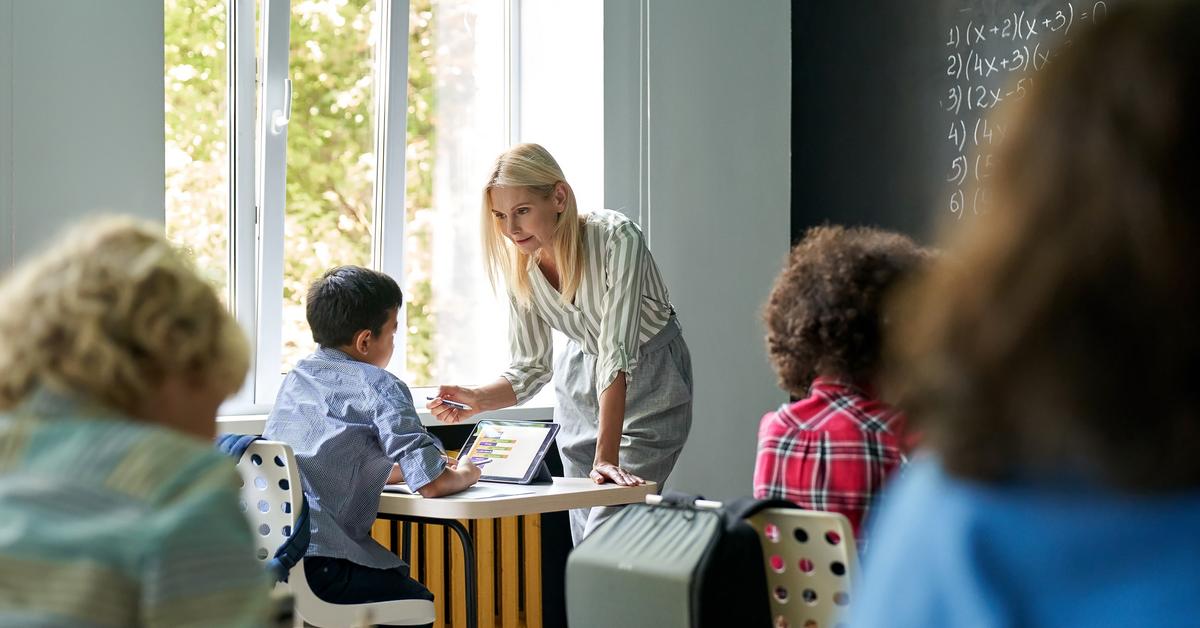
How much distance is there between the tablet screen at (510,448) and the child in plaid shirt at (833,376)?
1.14 m

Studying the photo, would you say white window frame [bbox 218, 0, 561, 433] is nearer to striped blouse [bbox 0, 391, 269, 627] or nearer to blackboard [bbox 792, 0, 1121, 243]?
blackboard [bbox 792, 0, 1121, 243]

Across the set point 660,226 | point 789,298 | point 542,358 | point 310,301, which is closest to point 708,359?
point 660,226

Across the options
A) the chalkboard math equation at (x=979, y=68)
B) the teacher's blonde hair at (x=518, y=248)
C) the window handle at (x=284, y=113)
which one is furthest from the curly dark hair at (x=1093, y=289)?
the window handle at (x=284, y=113)

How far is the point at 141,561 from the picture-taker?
88 centimetres

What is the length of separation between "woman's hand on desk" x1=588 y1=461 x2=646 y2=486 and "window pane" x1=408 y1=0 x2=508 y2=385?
4.63 feet

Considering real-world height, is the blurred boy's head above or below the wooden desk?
above

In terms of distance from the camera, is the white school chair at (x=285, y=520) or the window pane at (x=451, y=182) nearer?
the white school chair at (x=285, y=520)

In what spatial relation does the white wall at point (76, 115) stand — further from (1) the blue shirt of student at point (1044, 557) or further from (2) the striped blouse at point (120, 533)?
(1) the blue shirt of student at point (1044, 557)

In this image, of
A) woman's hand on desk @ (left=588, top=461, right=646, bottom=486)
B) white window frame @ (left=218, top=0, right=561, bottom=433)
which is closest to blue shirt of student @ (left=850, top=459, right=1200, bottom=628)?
woman's hand on desk @ (left=588, top=461, right=646, bottom=486)

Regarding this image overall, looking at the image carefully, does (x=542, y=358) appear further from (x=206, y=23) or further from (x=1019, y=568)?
(x=1019, y=568)

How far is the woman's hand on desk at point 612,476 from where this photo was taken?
285 cm

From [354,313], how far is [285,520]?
50 centimetres

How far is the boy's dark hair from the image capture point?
2748mm

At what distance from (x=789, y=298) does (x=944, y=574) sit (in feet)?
Result: 3.89
